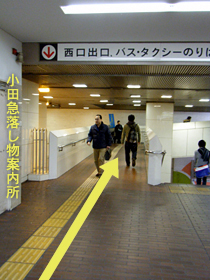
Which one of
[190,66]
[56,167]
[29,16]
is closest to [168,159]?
[56,167]

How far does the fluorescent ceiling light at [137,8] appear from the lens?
3.69 meters

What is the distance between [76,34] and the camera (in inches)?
200

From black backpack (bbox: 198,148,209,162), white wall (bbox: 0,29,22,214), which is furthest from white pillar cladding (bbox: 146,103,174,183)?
white wall (bbox: 0,29,22,214)

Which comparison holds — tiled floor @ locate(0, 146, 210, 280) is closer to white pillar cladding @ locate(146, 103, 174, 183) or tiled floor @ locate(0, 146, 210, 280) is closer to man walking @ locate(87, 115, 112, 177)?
man walking @ locate(87, 115, 112, 177)

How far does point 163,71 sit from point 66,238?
430 cm

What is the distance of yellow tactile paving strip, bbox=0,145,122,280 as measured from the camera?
309cm

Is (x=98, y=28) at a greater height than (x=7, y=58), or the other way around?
(x=98, y=28)

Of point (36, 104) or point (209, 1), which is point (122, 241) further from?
point (36, 104)

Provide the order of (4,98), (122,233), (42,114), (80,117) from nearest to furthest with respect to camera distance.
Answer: (122,233)
(4,98)
(42,114)
(80,117)

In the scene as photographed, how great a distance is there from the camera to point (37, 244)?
3760 millimetres

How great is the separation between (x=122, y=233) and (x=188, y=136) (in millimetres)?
14032

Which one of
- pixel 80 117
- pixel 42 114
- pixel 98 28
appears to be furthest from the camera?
pixel 80 117
